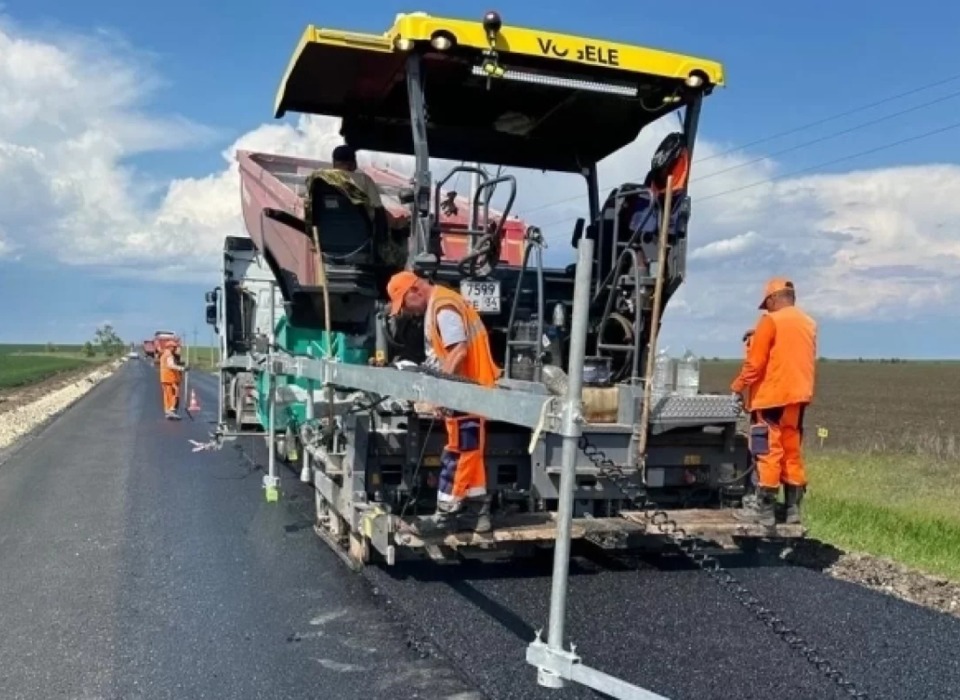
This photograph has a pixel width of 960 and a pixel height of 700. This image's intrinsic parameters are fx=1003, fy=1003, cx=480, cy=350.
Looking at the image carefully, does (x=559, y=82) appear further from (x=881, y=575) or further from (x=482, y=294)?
(x=881, y=575)

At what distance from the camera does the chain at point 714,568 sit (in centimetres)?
401

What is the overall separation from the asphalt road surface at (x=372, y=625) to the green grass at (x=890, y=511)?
130cm

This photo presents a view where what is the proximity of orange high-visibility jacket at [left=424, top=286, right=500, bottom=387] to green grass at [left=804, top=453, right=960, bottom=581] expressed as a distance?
3015mm

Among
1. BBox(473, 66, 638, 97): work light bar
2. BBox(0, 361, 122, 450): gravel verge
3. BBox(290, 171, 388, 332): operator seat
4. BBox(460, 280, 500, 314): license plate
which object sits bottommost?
BBox(0, 361, 122, 450): gravel verge

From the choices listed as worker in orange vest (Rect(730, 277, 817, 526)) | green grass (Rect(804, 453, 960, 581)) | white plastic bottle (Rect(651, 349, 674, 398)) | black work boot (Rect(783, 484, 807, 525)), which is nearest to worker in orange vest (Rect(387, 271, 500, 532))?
white plastic bottle (Rect(651, 349, 674, 398))

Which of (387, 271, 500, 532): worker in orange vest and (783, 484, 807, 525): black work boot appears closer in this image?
(387, 271, 500, 532): worker in orange vest

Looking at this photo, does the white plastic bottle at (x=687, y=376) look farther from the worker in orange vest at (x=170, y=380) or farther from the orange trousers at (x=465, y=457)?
the worker in orange vest at (x=170, y=380)

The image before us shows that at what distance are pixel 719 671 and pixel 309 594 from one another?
226 centimetres

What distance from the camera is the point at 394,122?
640 centimetres

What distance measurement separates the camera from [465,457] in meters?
4.97

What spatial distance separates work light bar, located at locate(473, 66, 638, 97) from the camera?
5156 millimetres

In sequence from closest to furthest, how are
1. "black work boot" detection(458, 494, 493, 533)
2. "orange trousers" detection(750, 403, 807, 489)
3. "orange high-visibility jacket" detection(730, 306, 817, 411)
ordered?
1. "black work boot" detection(458, 494, 493, 533)
2. "orange trousers" detection(750, 403, 807, 489)
3. "orange high-visibility jacket" detection(730, 306, 817, 411)

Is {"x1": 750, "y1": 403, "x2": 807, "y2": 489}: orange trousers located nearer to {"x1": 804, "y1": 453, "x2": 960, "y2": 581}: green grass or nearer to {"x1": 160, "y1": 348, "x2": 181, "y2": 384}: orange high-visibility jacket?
{"x1": 804, "y1": 453, "x2": 960, "y2": 581}: green grass

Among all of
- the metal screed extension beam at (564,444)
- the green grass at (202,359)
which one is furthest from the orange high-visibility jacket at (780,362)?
the green grass at (202,359)
